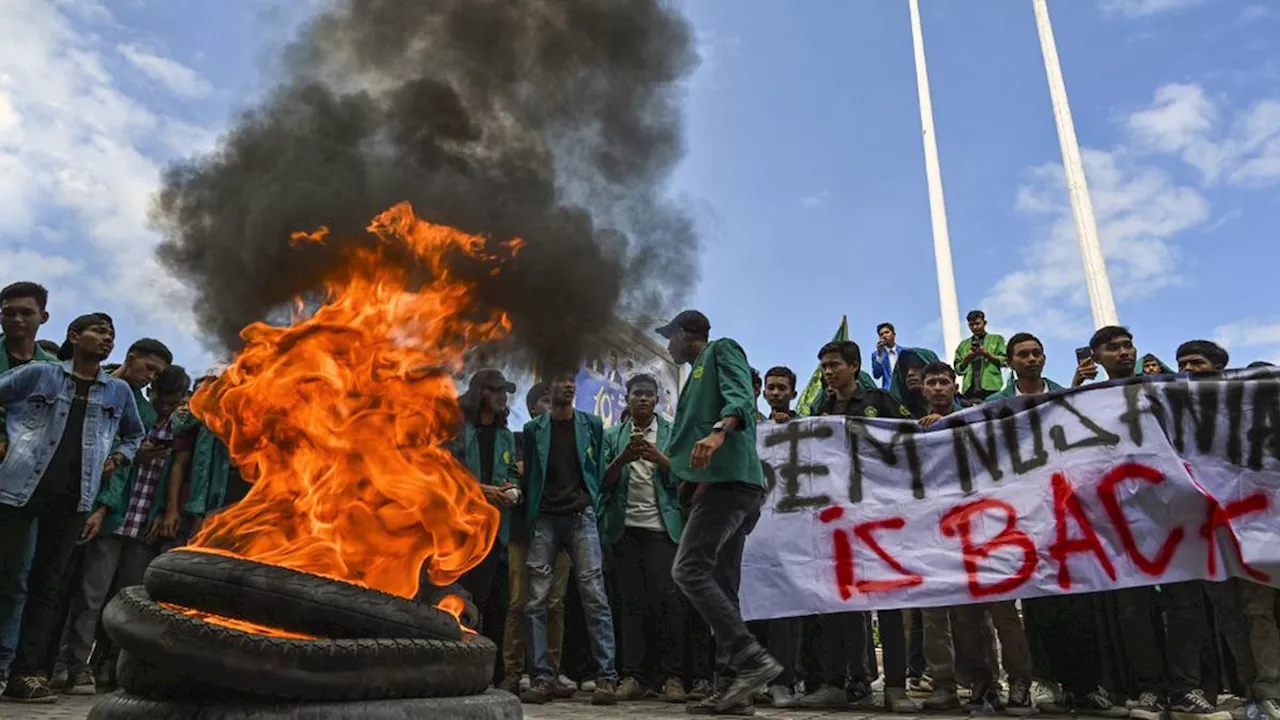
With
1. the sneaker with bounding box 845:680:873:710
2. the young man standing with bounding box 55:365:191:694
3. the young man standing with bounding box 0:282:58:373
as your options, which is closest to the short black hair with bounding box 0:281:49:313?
the young man standing with bounding box 0:282:58:373

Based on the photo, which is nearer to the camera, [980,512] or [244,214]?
[244,214]

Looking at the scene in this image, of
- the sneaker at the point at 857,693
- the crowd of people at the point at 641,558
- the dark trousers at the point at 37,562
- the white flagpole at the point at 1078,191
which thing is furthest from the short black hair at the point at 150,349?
the white flagpole at the point at 1078,191

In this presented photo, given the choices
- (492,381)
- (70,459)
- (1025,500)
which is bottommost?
(70,459)

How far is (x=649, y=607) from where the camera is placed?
700 centimetres

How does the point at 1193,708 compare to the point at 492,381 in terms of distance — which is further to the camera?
the point at 492,381

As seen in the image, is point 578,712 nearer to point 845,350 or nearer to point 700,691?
point 700,691

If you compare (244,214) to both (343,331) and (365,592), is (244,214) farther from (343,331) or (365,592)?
(365,592)

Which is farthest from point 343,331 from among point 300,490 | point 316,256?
point 316,256

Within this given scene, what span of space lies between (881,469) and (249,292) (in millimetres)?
4749

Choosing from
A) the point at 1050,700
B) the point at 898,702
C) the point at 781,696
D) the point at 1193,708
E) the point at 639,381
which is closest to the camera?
the point at 1193,708

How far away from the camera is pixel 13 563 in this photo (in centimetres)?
561

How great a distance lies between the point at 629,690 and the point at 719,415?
247 centimetres

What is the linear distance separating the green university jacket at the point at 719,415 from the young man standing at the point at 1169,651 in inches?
105

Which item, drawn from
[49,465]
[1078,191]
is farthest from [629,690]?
[1078,191]
